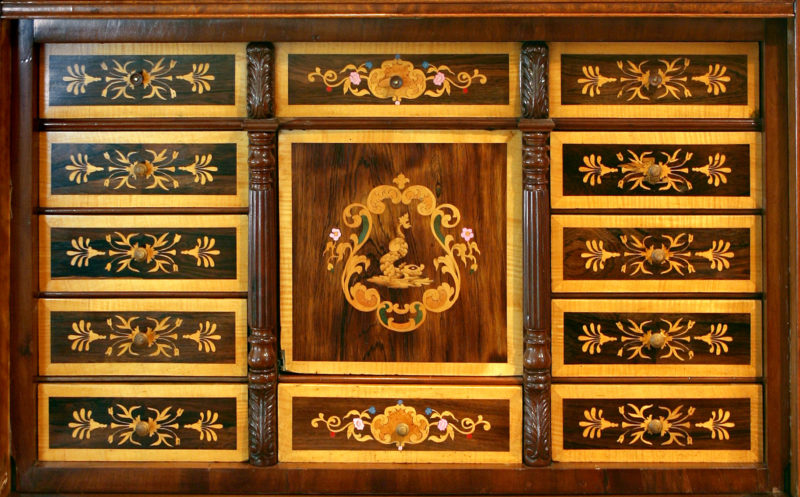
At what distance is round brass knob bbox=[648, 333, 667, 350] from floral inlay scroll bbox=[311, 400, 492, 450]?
53cm

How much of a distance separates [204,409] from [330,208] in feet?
2.28

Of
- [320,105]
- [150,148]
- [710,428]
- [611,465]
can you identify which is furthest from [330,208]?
[710,428]

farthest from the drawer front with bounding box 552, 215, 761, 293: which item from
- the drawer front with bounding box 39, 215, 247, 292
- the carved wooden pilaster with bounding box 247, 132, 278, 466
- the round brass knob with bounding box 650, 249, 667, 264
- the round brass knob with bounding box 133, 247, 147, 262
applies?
the round brass knob with bounding box 133, 247, 147, 262

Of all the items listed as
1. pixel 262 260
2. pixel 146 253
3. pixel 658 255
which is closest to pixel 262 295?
pixel 262 260

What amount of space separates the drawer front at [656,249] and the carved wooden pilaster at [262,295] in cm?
82

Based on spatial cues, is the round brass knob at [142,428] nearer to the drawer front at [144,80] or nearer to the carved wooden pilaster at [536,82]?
the drawer front at [144,80]

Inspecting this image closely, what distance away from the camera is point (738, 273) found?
1.89m

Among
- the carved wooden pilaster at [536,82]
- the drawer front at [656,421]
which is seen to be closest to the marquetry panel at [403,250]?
the carved wooden pilaster at [536,82]

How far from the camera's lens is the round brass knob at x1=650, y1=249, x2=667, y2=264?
187 cm

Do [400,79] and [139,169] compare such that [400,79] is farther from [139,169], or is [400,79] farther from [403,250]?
[139,169]

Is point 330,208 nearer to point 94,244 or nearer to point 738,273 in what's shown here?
point 94,244

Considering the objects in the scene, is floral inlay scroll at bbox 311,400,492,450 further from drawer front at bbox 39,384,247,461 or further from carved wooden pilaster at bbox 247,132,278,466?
drawer front at bbox 39,384,247,461

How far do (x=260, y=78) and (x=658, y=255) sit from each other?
4.09ft

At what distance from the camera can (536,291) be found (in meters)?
1.86
